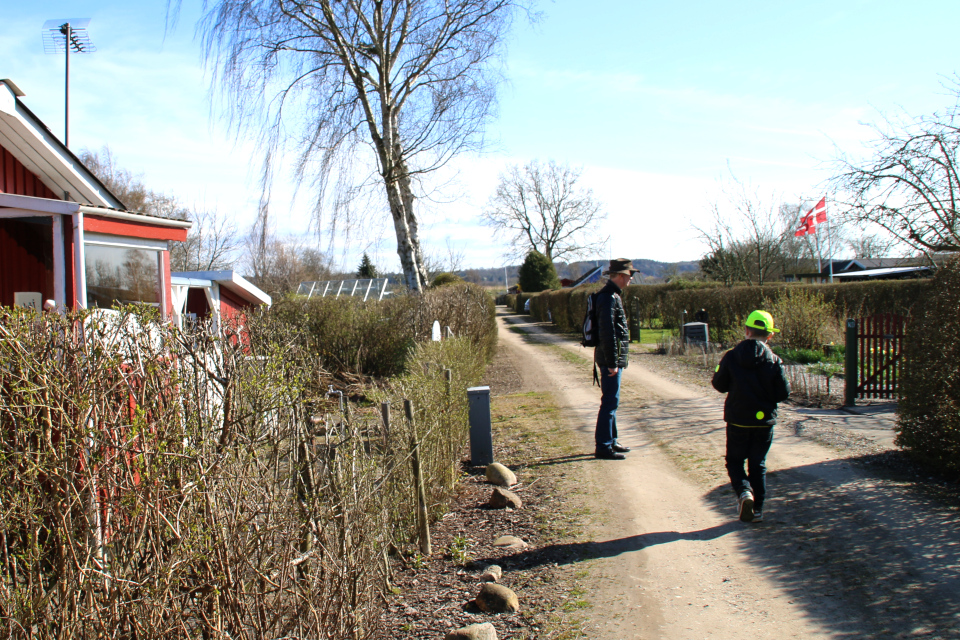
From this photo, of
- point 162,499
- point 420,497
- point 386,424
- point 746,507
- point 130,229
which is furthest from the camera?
point 130,229

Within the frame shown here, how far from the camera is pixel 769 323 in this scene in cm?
454

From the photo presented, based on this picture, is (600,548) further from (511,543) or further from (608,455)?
(608,455)

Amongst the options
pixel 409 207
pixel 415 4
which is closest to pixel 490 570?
pixel 409 207

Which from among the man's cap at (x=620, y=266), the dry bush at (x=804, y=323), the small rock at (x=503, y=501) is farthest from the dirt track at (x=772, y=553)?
the dry bush at (x=804, y=323)

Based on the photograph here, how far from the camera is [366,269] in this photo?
5356cm

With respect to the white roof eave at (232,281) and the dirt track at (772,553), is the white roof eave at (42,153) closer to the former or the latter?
the white roof eave at (232,281)

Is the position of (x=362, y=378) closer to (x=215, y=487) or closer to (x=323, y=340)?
(x=323, y=340)

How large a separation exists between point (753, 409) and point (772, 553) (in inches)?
38.0

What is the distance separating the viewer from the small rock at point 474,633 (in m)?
3.09

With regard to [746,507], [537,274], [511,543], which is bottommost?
[511,543]

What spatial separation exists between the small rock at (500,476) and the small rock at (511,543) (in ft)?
4.07

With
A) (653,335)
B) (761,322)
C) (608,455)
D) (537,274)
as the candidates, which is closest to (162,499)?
(761,322)

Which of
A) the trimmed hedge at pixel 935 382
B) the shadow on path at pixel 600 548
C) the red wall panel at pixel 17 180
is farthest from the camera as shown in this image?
the red wall panel at pixel 17 180

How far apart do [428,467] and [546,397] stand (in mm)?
6205
